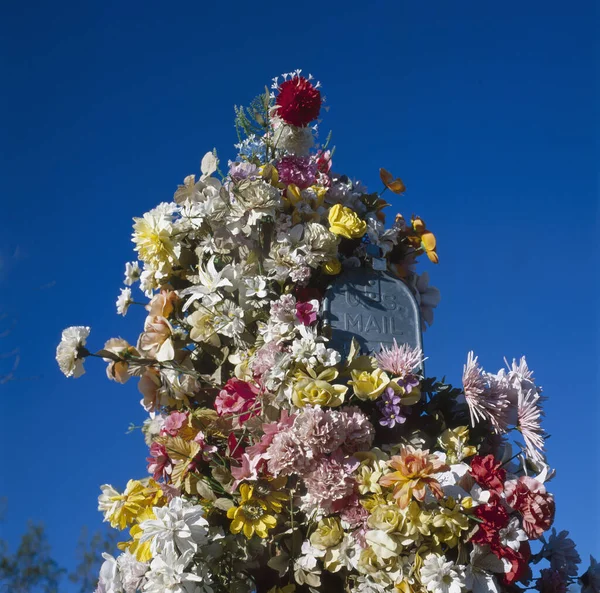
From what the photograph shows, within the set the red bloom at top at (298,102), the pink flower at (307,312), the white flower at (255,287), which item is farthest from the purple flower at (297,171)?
the pink flower at (307,312)

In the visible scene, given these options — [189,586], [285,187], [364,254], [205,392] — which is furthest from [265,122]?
[189,586]

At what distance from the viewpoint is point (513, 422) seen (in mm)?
2873

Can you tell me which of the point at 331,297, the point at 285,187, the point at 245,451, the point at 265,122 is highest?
the point at 265,122

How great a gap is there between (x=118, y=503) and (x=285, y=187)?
61.2 inches

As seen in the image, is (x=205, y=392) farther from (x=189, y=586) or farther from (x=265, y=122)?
(x=265, y=122)

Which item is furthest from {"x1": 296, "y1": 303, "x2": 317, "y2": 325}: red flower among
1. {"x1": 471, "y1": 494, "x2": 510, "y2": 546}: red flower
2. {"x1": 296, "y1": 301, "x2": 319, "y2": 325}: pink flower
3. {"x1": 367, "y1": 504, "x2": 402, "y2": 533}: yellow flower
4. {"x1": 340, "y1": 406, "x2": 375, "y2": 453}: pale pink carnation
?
{"x1": 471, "y1": 494, "x2": 510, "y2": 546}: red flower

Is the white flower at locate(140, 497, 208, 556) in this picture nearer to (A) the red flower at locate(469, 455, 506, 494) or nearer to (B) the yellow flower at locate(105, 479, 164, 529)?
(B) the yellow flower at locate(105, 479, 164, 529)

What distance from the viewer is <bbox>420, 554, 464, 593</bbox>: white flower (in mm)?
2383

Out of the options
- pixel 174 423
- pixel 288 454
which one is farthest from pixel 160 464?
pixel 288 454

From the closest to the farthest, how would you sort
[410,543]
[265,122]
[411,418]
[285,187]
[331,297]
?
[410,543] → [411,418] → [331,297] → [285,187] → [265,122]

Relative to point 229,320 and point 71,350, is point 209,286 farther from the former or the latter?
point 71,350

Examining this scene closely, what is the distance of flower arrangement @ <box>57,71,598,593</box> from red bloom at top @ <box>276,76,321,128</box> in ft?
0.04

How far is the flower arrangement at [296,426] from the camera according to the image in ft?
8.20

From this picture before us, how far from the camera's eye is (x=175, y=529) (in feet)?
8.05
